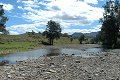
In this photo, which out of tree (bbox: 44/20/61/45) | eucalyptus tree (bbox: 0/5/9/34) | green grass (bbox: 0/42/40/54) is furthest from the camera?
tree (bbox: 44/20/61/45)

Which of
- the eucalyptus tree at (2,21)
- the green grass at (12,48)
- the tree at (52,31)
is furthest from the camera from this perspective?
the tree at (52,31)

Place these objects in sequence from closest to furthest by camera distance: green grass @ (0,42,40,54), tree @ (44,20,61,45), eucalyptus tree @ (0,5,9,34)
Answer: green grass @ (0,42,40,54) < eucalyptus tree @ (0,5,9,34) < tree @ (44,20,61,45)

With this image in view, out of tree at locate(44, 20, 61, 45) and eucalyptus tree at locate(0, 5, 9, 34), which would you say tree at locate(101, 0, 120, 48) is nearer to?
eucalyptus tree at locate(0, 5, 9, 34)

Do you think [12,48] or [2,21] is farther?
[2,21]

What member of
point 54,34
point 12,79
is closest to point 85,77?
point 12,79

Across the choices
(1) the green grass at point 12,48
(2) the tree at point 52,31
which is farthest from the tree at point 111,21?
(2) the tree at point 52,31

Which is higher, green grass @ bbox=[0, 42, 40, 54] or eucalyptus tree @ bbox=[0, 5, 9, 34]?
eucalyptus tree @ bbox=[0, 5, 9, 34]

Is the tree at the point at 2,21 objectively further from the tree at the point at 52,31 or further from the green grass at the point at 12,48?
the tree at the point at 52,31

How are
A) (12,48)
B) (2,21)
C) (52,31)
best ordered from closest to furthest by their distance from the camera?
(12,48)
(2,21)
(52,31)

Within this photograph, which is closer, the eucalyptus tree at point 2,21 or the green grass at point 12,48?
the green grass at point 12,48

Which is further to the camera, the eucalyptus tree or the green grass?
the eucalyptus tree

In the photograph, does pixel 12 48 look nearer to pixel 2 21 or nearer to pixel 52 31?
pixel 2 21

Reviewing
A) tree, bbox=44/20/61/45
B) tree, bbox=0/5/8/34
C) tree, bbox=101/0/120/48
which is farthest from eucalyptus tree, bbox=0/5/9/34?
tree, bbox=44/20/61/45

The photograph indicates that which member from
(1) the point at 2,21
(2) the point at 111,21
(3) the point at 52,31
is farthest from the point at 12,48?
(3) the point at 52,31
